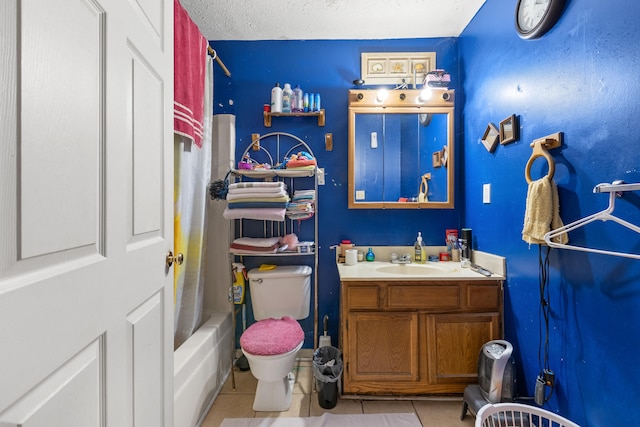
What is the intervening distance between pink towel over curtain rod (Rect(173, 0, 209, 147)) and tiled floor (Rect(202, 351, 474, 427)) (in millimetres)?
1562

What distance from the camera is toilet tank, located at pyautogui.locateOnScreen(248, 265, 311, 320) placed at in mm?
2021

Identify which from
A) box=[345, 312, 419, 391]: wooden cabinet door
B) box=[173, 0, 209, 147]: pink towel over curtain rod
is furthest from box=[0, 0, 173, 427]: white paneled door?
box=[345, 312, 419, 391]: wooden cabinet door

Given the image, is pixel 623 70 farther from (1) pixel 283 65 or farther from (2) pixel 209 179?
(2) pixel 209 179

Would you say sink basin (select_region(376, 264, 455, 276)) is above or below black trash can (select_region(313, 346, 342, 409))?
above


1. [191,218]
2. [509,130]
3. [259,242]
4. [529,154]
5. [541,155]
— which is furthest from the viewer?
[259,242]

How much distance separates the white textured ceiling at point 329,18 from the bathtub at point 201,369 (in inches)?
80.3

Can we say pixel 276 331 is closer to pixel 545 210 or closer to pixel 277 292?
pixel 277 292

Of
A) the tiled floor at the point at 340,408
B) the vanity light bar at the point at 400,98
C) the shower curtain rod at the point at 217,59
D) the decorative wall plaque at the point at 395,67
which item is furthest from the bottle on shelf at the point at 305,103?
the tiled floor at the point at 340,408

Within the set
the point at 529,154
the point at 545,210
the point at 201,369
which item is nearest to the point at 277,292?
the point at 201,369

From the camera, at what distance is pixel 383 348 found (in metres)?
1.73

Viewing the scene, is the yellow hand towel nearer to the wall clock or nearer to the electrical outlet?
the electrical outlet

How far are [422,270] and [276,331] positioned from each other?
40.7 inches

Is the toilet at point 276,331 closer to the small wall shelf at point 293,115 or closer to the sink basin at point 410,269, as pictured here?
the sink basin at point 410,269

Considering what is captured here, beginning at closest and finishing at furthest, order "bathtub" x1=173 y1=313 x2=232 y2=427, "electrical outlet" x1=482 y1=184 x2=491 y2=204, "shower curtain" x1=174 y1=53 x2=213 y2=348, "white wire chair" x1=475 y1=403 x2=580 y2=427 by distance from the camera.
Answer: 1. "white wire chair" x1=475 y1=403 x2=580 y2=427
2. "bathtub" x1=173 y1=313 x2=232 y2=427
3. "shower curtain" x1=174 y1=53 x2=213 y2=348
4. "electrical outlet" x1=482 y1=184 x2=491 y2=204
